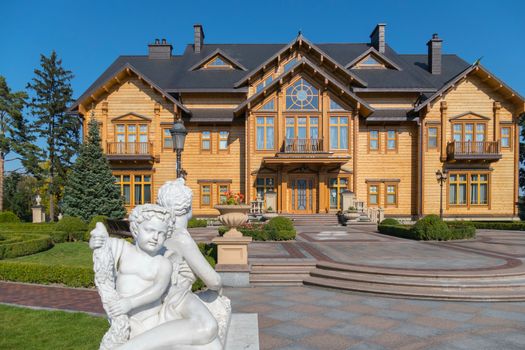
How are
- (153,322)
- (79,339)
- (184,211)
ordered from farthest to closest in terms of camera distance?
(79,339) < (184,211) < (153,322)

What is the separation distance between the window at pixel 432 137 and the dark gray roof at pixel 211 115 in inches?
560

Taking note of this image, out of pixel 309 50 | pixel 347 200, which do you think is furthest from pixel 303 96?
pixel 347 200

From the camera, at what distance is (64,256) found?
1170 centimetres

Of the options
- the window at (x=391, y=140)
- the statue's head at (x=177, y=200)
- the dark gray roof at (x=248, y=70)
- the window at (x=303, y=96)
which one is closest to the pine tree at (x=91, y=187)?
the dark gray roof at (x=248, y=70)

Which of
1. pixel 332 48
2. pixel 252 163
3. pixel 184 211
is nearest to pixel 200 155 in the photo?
pixel 252 163

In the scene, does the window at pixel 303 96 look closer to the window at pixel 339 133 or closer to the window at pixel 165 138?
the window at pixel 339 133

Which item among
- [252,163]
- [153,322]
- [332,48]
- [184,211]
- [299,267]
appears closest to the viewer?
[153,322]

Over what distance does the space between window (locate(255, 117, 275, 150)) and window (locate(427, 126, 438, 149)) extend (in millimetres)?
11203

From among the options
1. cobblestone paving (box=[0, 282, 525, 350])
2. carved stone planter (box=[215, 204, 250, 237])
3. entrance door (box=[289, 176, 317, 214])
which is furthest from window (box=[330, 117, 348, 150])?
cobblestone paving (box=[0, 282, 525, 350])

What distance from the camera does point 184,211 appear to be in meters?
3.27

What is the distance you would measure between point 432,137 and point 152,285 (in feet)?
83.8

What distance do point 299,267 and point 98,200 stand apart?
15202mm

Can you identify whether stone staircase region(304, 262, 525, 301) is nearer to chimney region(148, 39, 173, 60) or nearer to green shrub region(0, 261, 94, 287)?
green shrub region(0, 261, 94, 287)

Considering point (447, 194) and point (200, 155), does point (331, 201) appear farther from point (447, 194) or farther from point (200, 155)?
point (200, 155)
